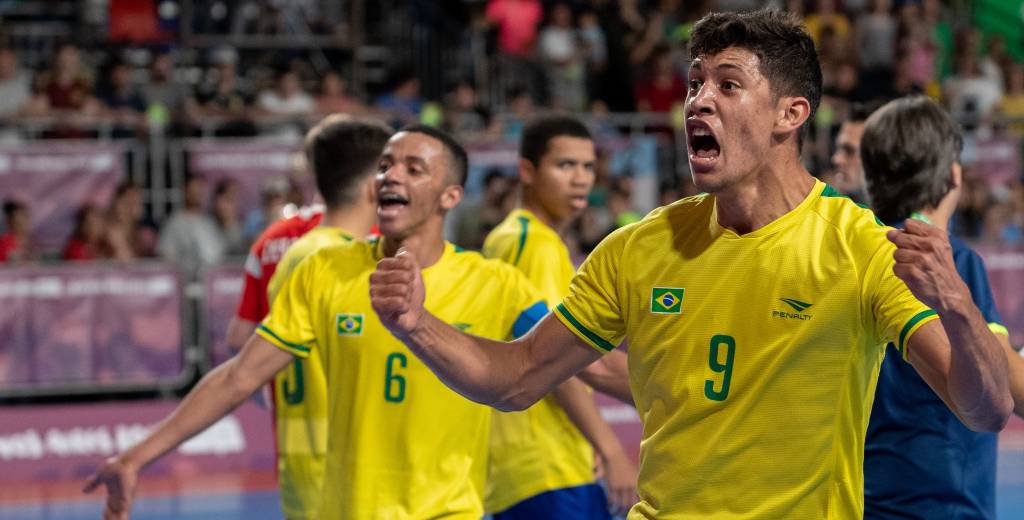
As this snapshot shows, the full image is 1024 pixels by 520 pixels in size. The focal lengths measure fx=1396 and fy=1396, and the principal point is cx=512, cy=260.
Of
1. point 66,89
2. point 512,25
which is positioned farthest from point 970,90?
point 66,89

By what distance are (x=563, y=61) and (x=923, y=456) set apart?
38.6 feet

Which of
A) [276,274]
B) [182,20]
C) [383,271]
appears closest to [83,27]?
[182,20]

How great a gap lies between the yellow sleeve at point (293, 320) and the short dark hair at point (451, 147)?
617 mm

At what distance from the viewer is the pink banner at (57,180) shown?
1197 cm

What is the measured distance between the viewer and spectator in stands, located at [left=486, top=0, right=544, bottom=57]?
16.1 m

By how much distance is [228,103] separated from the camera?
1423 centimetres

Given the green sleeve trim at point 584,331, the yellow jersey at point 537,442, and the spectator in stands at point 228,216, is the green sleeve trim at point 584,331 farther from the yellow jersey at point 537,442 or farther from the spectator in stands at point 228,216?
the spectator in stands at point 228,216

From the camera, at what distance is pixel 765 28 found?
10.9ft

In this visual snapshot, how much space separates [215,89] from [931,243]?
512 inches

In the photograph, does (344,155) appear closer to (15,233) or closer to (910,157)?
(910,157)

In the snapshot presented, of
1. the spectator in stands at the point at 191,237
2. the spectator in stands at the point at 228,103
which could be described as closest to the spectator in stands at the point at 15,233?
the spectator in stands at the point at 191,237

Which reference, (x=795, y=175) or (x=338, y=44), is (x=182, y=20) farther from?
(x=795, y=175)

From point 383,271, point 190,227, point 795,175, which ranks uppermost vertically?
point 795,175

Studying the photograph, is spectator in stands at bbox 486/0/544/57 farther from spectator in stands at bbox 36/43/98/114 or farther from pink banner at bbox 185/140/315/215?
spectator in stands at bbox 36/43/98/114
